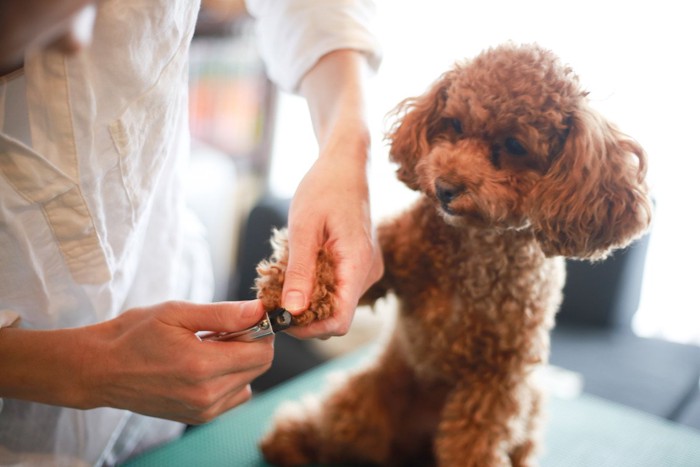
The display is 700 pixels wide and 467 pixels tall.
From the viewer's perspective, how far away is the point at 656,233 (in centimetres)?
177

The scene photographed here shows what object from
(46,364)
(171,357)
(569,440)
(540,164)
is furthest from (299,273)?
(569,440)

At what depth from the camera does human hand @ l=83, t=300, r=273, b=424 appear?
59cm

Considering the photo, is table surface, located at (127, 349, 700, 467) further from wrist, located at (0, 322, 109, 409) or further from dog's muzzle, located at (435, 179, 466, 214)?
dog's muzzle, located at (435, 179, 466, 214)

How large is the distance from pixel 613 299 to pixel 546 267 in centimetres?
109

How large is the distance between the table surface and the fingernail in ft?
1.56

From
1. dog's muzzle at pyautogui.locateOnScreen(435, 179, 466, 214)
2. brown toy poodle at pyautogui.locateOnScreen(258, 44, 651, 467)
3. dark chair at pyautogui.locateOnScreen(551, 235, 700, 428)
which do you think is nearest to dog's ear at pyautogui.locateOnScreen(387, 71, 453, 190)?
brown toy poodle at pyautogui.locateOnScreen(258, 44, 651, 467)

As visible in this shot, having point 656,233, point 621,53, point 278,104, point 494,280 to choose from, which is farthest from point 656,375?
point 278,104

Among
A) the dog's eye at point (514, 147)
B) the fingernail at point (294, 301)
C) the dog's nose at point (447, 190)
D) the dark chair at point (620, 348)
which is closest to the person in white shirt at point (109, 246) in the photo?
the fingernail at point (294, 301)

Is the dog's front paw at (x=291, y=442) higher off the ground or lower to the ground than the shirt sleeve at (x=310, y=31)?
lower

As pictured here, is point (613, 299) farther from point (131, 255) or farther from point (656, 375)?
point (131, 255)

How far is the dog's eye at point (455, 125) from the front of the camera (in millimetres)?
838

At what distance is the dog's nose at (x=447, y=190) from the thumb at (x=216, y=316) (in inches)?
12.4

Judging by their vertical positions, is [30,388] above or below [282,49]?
below

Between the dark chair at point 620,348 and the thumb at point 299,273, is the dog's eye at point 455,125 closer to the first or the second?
the thumb at point 299,273
